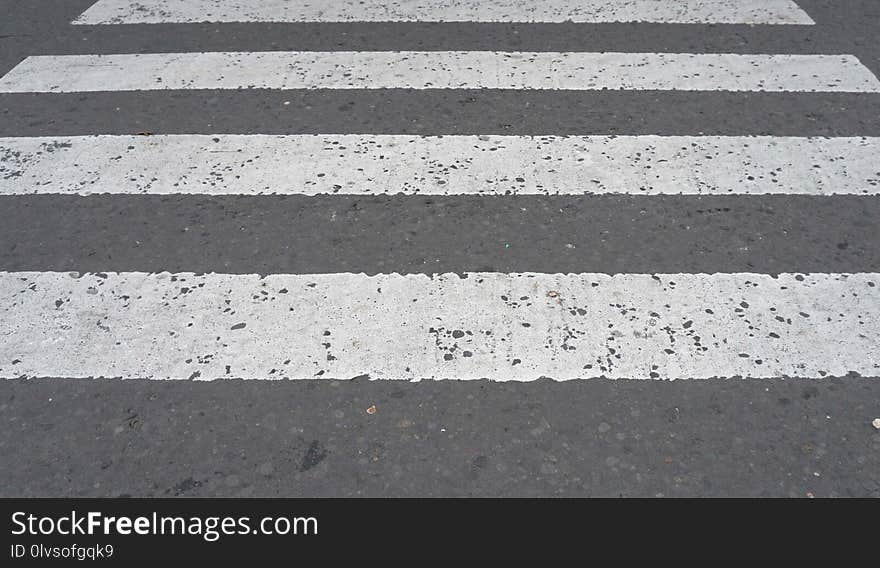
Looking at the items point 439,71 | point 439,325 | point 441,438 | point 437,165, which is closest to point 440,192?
point 437,165

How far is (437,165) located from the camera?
169 inches

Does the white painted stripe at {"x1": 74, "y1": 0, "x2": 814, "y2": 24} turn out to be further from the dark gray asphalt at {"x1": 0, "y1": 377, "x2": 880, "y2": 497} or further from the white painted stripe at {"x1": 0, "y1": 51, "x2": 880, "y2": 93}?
the dark gray asphalt at {"x1": 0, "y1": 377, "x2": 880, "y2": 497}

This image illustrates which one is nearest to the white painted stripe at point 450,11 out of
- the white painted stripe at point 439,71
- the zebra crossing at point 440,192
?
the zebra crossing at point 440,192

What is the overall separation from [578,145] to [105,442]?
2994 millimetres

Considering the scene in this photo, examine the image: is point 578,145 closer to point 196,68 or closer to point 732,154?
point 732,154

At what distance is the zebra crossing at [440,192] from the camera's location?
3127mm

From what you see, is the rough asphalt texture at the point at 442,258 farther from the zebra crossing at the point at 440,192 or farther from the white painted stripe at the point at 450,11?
the white painted stripe at the point at 450,11

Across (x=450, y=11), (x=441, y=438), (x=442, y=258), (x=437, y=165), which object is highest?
(x=450, y=11)

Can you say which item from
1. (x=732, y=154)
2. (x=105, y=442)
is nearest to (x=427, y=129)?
(x=732, y=154)

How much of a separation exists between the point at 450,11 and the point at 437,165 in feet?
8.16

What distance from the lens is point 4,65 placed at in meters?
5.48

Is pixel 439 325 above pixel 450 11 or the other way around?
the other way around

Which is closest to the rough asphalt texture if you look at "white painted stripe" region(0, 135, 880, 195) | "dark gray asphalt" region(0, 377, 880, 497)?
"dark gray asphalt" region(0, 377, 880, 497)

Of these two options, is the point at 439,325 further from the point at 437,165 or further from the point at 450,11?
the point at 450,11
